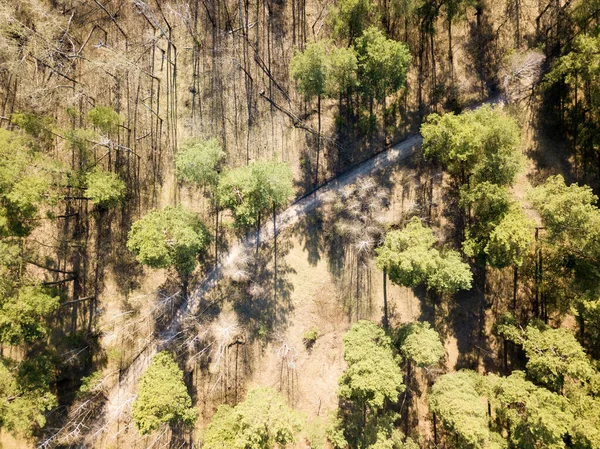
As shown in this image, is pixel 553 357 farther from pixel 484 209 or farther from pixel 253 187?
pixel 253 187

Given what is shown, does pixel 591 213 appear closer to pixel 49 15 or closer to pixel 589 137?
pixel 589 137

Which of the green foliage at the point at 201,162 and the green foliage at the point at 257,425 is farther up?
the green foliage at the point at 201,162

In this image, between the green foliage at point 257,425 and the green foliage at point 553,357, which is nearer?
the green foliage at point 553,357

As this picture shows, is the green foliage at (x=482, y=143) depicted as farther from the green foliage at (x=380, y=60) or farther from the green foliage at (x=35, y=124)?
the green foliage at (x=35, y=124)

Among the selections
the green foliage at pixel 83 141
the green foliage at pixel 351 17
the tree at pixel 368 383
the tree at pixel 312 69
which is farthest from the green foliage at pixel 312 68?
the tree at pixel 368 383

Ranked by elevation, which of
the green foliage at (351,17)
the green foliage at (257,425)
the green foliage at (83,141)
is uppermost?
the green foliage at (351,17)

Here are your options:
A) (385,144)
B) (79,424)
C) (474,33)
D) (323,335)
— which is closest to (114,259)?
(79,424)

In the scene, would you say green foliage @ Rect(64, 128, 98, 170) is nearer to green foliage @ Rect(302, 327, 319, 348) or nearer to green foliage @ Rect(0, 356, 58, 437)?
green foliage @ Rect(0, 356, 58, 437)

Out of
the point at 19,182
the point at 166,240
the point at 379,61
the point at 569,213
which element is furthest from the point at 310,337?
the point at 19,182
